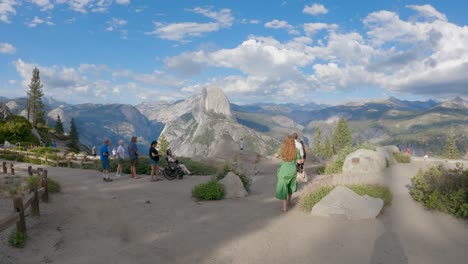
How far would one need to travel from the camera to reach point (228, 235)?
883 centimetres

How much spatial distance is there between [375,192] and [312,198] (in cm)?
220

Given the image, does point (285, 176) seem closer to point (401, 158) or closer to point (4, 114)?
point (401, 158)

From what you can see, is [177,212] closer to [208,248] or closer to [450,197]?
[208,248]

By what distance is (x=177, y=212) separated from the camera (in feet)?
37.5

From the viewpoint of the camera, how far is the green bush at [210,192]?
1335 cm

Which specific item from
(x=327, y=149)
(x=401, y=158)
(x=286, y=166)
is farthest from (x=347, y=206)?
(x=327, y=149)

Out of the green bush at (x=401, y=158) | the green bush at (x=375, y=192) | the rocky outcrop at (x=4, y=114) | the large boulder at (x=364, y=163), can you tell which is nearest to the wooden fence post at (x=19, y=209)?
the green bush at (x=375, y=192)

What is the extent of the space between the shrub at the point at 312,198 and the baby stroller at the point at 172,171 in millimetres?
10262

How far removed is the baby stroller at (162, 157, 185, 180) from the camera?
769 inches

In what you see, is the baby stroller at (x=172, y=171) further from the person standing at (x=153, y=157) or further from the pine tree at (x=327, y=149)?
the pine tree at (x=327, y=149)

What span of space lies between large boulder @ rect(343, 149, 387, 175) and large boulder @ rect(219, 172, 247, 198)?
22.6 feet

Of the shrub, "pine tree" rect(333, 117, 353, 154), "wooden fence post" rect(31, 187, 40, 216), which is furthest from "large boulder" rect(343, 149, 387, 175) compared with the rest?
"pine tree" rect(333, 117, 353, 154)

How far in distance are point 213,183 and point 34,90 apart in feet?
292

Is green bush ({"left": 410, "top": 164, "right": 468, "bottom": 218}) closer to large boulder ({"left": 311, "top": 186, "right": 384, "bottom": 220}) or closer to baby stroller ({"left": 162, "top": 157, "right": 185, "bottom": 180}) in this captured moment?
large boulder ({"left": 311, "top": 186, "right": 384, "bottom": 220})
